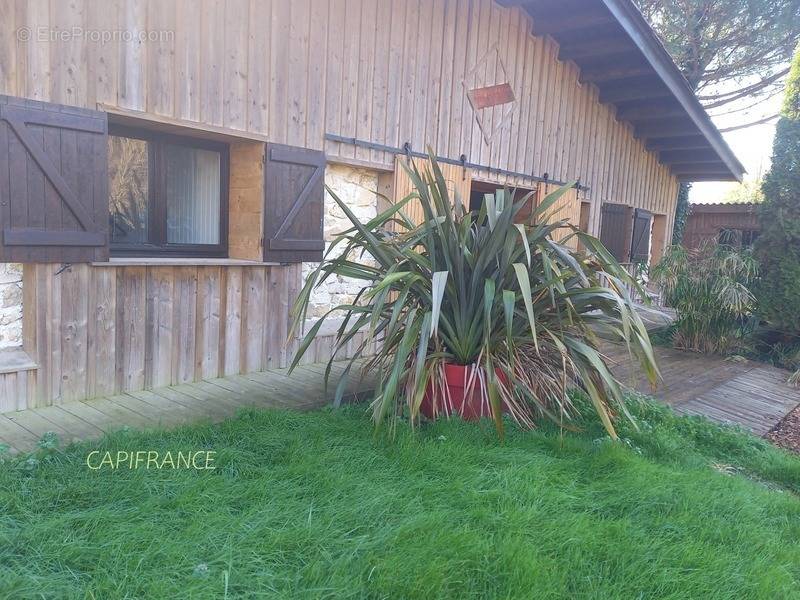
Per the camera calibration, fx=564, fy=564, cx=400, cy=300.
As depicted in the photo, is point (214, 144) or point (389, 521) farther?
point (214, 144)

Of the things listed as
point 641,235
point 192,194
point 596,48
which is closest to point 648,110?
point 596,48

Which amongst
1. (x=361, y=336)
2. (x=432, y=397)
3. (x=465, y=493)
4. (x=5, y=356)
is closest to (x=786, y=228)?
(x=361, y=336)

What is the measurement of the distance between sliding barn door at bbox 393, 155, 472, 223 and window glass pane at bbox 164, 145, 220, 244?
4.38ft

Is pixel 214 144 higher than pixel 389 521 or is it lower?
higher

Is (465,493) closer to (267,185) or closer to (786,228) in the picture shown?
(267,185)

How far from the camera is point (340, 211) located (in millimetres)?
4398

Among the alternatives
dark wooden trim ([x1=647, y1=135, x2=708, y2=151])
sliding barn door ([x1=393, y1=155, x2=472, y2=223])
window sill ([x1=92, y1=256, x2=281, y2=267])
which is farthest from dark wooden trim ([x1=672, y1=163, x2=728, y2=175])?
window sill ([x1=92, y1=256, x2=281, y2=267])

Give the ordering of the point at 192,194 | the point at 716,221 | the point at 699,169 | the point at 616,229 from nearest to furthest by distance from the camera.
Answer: the point at 192,194 < the point at 616,229 < the point at 699,169 < the point at 716,221

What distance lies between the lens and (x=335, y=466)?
219 cm

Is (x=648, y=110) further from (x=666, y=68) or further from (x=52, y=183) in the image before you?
(x=52, y=183)

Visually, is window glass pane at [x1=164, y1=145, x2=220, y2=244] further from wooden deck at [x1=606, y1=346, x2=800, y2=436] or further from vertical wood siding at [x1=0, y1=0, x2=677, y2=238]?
wooden deck at [x1=606, y1=346, x2=800, y2=436]

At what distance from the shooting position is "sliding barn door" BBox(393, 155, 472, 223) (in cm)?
455

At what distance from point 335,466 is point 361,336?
2434 mm

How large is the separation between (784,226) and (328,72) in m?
4.99
